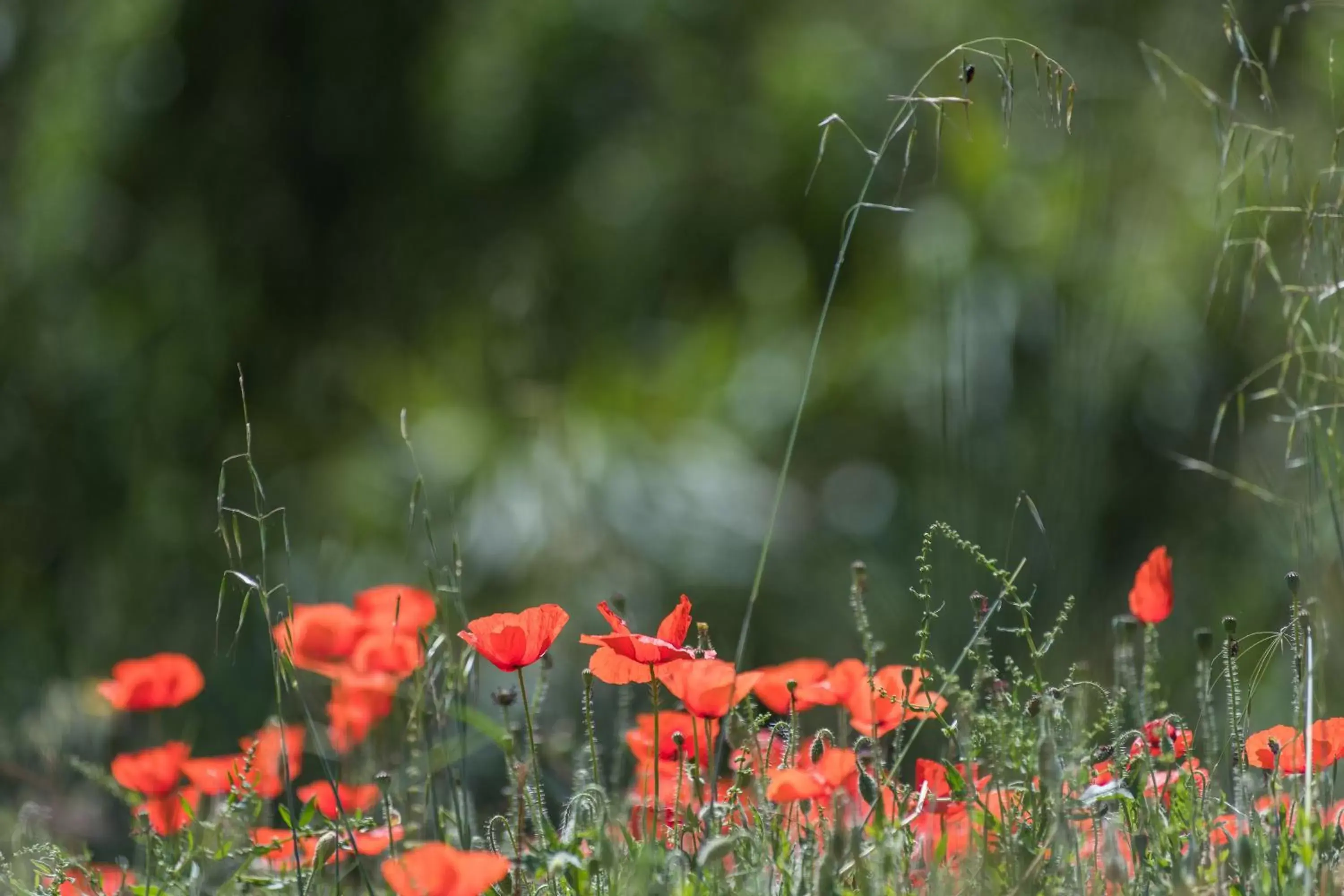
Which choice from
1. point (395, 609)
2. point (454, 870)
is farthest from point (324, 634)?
point (454, 870)

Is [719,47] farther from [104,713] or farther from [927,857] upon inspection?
[927,857]

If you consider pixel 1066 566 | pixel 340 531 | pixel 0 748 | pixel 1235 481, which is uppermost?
pixel 1235 481

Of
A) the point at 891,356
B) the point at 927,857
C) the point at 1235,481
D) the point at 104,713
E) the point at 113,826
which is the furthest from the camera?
the point at 891,356

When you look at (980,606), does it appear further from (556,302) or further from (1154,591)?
(556,302)

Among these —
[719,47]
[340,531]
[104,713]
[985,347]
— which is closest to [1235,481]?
[104,713]

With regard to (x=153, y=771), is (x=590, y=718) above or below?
above

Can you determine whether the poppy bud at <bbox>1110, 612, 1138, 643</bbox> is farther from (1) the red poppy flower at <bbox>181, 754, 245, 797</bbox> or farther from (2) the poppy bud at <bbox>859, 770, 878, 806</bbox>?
(1) the red poppy flower at <bbox>181, 754, 245, 797</bbox>

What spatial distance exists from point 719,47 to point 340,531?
7.21 ft

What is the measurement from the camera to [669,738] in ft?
4.79

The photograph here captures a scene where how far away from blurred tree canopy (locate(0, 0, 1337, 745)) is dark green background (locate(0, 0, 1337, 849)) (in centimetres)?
1

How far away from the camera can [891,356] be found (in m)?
4.59

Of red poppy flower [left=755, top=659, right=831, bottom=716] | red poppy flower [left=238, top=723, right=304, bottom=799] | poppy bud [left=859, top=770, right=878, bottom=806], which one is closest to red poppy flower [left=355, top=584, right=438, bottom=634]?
red poppy flower [left=238, top=723, right=304, bottom=799]

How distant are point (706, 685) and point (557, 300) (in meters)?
4.09

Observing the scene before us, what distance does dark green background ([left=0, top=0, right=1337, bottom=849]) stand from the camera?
423 centimetres
